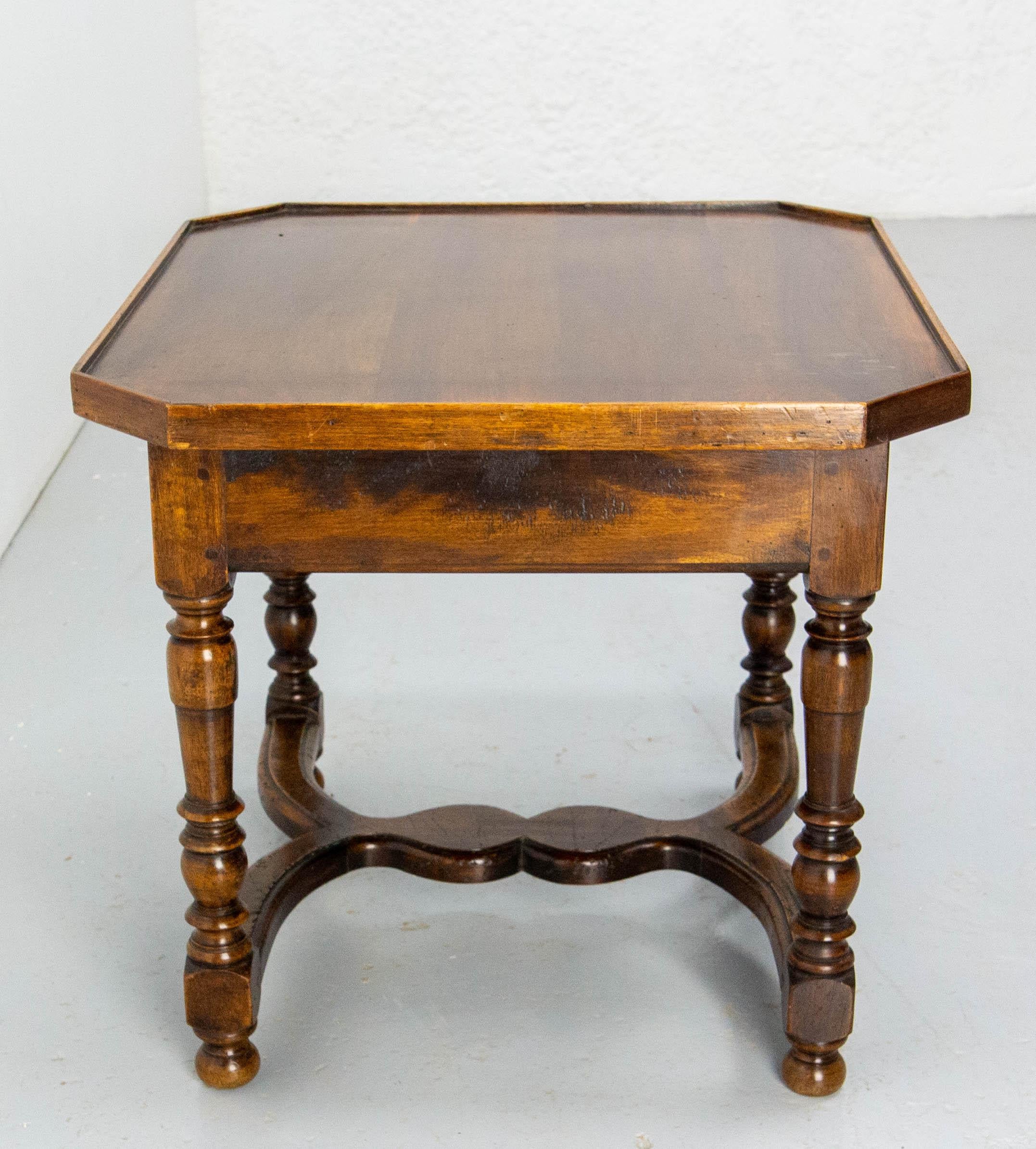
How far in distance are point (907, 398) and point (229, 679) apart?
2.49 feet

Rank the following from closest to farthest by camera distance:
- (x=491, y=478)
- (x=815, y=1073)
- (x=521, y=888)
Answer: (x=491, y=478), (x=815, y=1073), (x=521, y=888)

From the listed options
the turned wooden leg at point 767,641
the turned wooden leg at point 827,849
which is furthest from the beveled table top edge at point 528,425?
the turned wooden leg at point 767,641

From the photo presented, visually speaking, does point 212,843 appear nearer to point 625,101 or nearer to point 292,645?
point 292,645

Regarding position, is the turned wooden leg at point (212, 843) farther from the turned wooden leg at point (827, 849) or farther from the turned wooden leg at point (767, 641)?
the turned wooden leg at point (767, 641)

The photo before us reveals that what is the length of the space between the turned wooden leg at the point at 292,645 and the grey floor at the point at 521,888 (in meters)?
0.15

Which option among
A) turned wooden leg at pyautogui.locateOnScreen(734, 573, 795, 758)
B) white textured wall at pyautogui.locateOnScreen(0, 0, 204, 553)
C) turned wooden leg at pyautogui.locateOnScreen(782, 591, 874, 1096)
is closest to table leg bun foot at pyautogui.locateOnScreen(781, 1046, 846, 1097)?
turned wooden leg at pyautogui.locateOnScreen(782, 591, 874, 1096)

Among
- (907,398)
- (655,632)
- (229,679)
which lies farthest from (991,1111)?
(655,632)

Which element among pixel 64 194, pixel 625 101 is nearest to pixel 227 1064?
pixel 64 194

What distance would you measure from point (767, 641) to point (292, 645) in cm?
74

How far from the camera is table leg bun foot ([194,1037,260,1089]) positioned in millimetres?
1792

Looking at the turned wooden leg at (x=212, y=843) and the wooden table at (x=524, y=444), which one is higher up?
the wooden table at (x=524, y=444)

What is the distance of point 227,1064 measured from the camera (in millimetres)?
1794

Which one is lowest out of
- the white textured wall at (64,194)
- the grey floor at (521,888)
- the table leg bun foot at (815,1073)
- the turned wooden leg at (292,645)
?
the grey floor at (521,888)

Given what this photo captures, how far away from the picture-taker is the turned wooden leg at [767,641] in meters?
2.35
